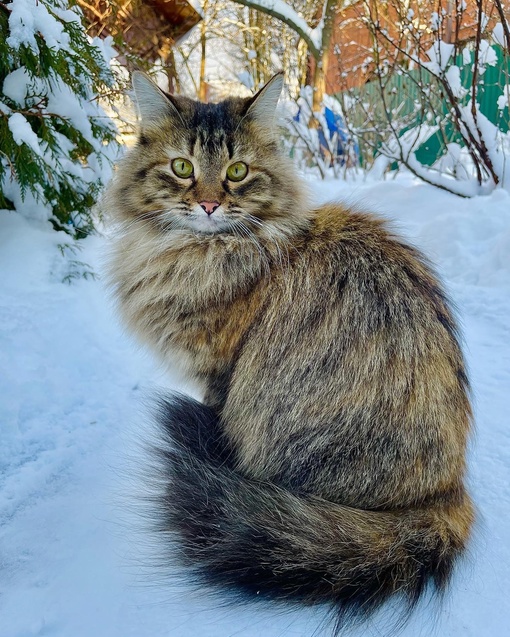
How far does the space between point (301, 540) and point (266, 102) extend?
5.06ft

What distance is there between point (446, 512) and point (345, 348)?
55 cm

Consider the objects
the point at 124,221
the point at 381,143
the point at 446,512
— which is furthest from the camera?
the point at 381,143

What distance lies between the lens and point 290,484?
1474 millimetres

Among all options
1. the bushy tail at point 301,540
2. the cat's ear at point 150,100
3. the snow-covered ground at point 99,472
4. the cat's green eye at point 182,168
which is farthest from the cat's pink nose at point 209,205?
the bushy tail at point 301,540

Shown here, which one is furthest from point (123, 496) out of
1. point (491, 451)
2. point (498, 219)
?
point (498, 219)

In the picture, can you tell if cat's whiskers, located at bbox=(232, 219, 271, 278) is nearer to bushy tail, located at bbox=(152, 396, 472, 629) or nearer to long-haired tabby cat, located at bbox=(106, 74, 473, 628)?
long-haired tabby cat, located at bbox=(106, 74, 473, 628)

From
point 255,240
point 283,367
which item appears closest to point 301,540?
point 283,367

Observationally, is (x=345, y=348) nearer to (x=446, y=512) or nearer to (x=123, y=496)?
(x=446, y=512)

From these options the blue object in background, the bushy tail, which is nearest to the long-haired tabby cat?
the bushy tail

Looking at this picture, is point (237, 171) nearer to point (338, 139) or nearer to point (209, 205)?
point (209, 205)

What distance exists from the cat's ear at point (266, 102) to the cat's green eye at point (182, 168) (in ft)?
1.08

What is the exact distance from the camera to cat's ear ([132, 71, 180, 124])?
1865 millimetres

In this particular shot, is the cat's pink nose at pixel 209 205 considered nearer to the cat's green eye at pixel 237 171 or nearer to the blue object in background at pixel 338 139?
the cat's green eye at pixel 237 171

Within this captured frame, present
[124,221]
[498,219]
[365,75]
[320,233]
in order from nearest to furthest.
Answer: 1. [320,233]
2. [124,221]
3. [498,219]
4. [365,75]
